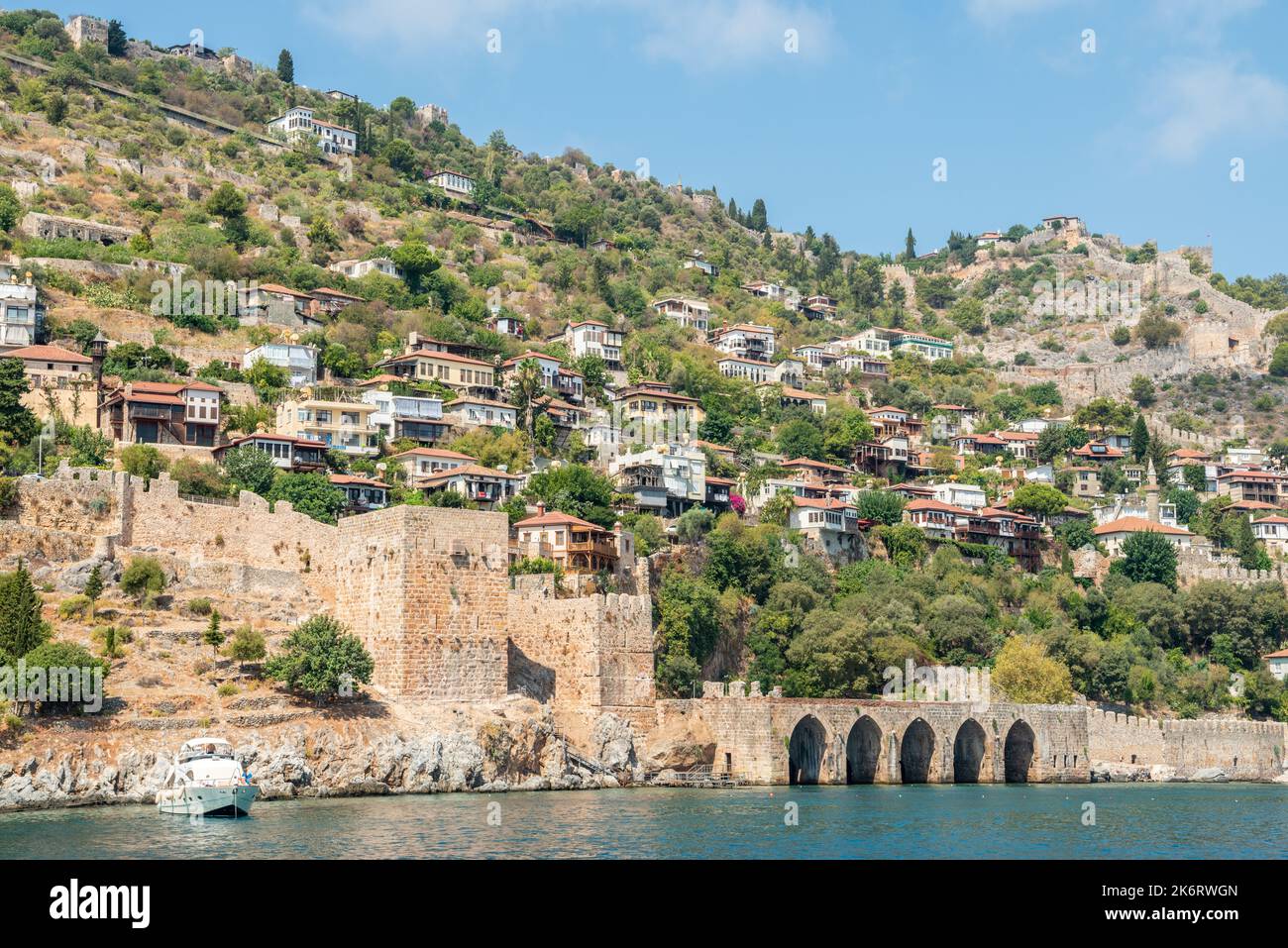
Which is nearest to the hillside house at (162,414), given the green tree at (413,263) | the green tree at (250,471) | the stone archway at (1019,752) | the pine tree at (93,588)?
the green tree at (250,471)

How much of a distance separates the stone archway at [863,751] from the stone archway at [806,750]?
5.63 feet

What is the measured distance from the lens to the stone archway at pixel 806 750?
5019cm

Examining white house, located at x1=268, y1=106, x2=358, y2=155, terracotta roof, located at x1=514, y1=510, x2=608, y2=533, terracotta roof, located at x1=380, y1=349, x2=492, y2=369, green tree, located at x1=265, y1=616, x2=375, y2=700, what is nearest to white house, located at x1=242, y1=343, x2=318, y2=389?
terracotta roof, located at x1=380, y1=349, x2=492, y2=369

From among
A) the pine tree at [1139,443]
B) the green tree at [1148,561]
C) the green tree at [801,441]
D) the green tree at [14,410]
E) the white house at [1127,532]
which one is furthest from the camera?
the pine tree at [1139,443]

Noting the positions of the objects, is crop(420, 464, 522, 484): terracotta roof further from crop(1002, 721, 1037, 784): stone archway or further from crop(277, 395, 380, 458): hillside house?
crop(1002, 721, 1037, 784): stone archway

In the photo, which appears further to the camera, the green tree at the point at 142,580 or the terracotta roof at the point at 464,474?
the terracotta roof at the point at 464,474

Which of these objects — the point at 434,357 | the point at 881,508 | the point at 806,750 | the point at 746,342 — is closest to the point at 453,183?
the point at 746,342

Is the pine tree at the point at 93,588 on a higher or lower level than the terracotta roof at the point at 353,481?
lower

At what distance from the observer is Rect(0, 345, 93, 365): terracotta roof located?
6431 centimetres

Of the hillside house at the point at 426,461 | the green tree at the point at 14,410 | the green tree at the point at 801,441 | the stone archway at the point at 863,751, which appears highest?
the green tree at the point at 801,441

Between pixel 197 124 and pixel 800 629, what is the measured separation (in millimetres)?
80927

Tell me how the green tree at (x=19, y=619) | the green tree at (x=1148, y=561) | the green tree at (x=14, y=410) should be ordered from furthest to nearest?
the green tree at (x=1148, y=561) → the green tree at (x=14, y=410) → the green tree at (x=19, y=619)
